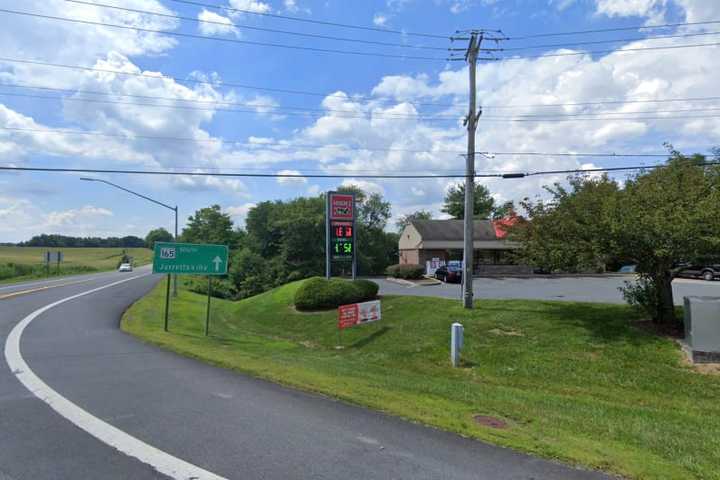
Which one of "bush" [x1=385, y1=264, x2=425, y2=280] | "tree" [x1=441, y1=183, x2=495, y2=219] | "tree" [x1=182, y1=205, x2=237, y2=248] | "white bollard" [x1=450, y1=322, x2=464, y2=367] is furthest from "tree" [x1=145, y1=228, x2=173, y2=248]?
"white bollard" [x1=450, y1=322, x2=464, y2=367]

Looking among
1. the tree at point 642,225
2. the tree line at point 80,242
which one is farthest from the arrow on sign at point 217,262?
the tree line at point 80,242

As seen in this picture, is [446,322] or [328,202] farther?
[328,202]

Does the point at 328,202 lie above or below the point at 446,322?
above

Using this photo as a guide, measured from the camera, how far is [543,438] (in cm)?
516

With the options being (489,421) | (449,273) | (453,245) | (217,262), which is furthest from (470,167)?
(453,245)

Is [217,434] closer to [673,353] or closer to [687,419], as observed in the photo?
[687,419]

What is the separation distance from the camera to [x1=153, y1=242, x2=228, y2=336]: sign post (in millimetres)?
16253

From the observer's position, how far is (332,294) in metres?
21.9

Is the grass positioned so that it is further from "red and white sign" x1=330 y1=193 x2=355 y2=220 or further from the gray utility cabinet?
the gray utility cabinet

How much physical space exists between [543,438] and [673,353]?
826 centimetres

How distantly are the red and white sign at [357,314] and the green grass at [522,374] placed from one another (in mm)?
495

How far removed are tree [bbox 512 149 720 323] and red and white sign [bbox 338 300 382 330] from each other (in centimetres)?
616

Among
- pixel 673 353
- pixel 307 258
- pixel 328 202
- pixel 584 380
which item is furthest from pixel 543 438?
pixel 307 258

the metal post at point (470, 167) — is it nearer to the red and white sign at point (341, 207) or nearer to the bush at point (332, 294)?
the bush at point (332, 294)
